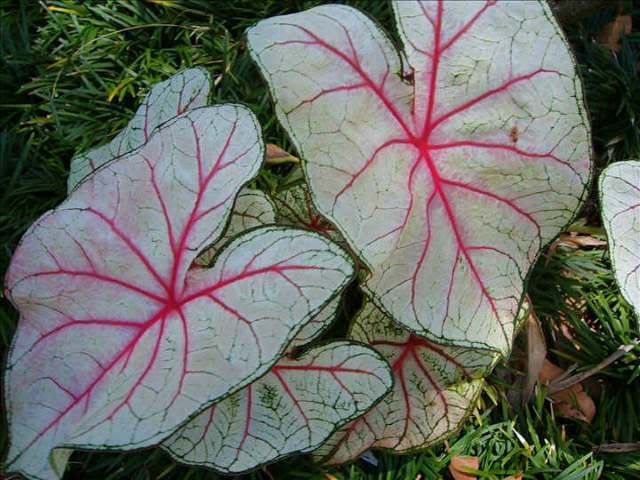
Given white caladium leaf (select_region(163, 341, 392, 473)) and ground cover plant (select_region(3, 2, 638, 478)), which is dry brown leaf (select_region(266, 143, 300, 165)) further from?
white caladium leaf (select_region(163, 341, 392, 473))

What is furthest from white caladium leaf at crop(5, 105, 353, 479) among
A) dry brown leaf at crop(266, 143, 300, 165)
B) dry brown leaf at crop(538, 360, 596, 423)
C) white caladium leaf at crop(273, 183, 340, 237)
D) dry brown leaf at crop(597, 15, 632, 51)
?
dry brown leaf at crop(597, 15, 632, 51)

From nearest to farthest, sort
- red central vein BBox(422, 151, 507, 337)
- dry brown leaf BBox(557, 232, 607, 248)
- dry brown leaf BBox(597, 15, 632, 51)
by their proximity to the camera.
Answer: red central vein BBox(422, 151, 507, 337) → dry brown leaf BBox(557, 232, 607, 248) → dry brown leaf BBox(597, 15, 632, 51)

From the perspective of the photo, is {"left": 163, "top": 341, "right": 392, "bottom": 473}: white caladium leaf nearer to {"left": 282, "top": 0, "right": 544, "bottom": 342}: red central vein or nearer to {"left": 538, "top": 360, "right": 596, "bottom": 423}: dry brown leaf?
{"left": 282, "top": 0, "right": 544, "bottom": 342}: red central vein

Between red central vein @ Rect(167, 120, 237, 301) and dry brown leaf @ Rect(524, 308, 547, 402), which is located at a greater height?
red central vein @ Rect(167, 120, 237, 301)

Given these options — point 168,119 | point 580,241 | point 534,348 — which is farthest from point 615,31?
point 168,119

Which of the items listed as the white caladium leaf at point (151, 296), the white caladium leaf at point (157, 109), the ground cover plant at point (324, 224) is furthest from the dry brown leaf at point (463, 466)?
the white caladium leaf at point (157, 109)

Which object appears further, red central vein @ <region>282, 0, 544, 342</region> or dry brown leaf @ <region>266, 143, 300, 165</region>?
dry brown leaf @ <region>266, 143, 300, 165</region>

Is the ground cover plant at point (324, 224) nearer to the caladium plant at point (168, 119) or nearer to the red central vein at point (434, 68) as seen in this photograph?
the caladium plant at point (168, 119)

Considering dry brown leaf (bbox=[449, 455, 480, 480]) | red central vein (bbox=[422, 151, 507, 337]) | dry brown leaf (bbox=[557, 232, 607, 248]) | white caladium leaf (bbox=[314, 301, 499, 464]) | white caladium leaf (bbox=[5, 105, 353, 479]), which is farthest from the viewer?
dry brown leaf (bbox=[557, 232, 607, 248])

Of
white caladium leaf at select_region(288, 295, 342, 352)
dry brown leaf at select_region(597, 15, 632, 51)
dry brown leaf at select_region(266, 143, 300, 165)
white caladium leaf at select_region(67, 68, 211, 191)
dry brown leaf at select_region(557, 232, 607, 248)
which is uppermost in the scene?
dry brown leaf at select_region(597, 15, 632, 51)
